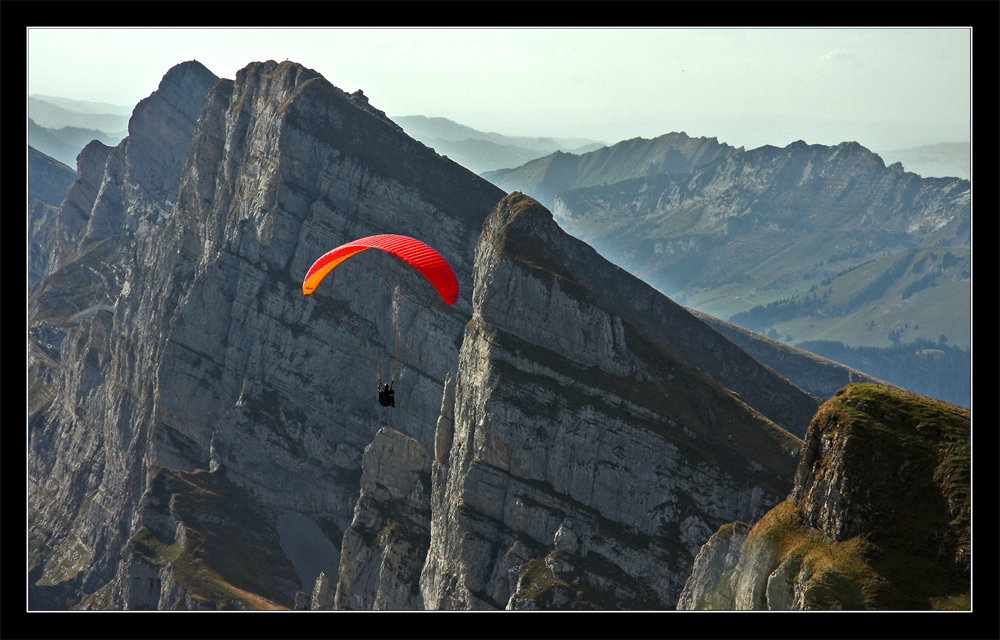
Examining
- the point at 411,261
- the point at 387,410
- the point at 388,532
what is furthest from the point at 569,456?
the point at 387,410

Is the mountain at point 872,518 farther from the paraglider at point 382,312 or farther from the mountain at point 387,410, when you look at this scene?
the paraglider at point 382,312

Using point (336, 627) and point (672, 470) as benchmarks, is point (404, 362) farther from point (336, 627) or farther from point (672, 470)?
point (336, 627)

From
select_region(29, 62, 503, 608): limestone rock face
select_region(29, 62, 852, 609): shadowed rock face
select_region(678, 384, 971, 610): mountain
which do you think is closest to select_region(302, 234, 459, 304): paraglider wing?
select_region(678, 384, 971, 610): mountain

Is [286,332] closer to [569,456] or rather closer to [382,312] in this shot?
[382,312]

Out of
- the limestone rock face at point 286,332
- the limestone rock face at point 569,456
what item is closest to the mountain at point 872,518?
the limestone rock face at point 569,456
